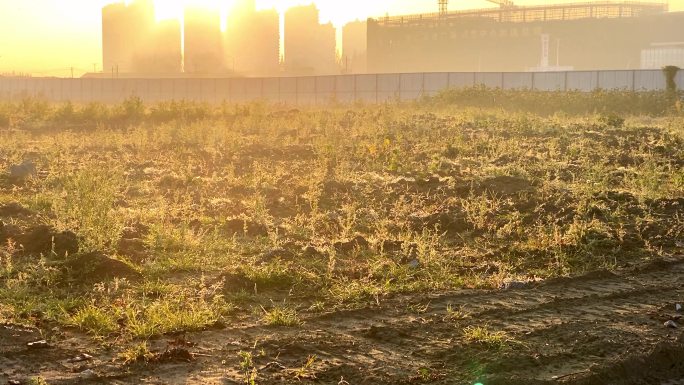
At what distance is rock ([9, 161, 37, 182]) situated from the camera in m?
13.8

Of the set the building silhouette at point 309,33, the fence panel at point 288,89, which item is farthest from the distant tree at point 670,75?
the building silhouette at point 309,33

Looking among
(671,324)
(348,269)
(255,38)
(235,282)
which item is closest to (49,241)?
(235,282)

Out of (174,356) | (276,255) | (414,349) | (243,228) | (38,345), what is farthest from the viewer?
(243,228)

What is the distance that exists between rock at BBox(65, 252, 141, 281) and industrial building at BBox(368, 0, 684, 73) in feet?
313

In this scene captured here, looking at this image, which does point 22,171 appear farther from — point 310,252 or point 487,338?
point 487,338

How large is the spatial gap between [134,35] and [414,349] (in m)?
139

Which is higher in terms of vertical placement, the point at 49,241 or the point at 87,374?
the point at 49,241

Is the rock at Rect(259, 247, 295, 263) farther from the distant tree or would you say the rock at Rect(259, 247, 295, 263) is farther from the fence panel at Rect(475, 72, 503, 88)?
the fence panel at Rect(475, 72, 503, 88)

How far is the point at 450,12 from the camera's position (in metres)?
112

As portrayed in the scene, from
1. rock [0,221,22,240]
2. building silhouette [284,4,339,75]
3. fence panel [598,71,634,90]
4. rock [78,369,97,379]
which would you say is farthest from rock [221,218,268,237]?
building silhouette [284,4,339,75]

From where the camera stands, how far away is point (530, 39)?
107 m

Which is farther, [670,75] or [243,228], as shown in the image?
[670,75]

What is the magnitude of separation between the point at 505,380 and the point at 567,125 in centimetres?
1895

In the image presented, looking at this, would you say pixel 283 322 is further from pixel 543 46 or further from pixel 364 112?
pixel 543 46
